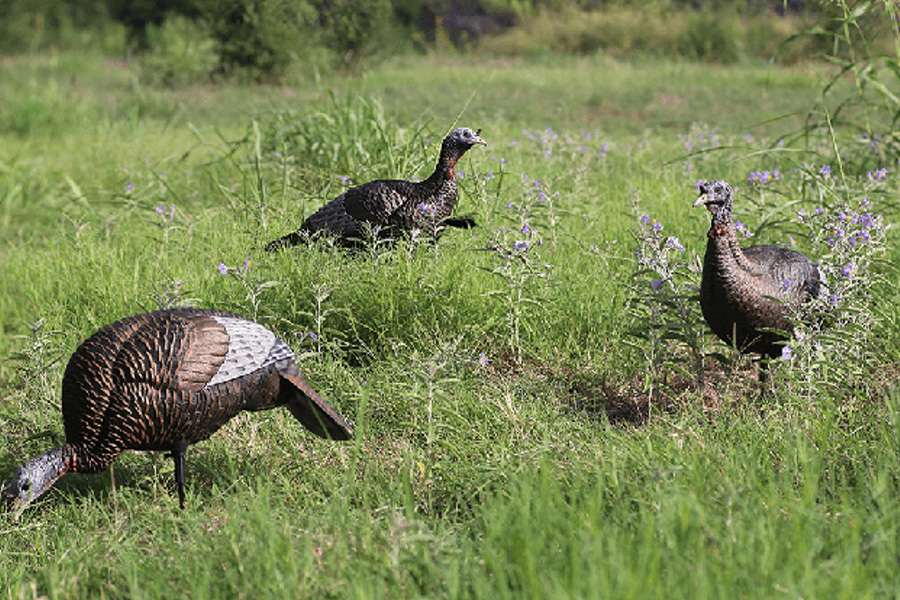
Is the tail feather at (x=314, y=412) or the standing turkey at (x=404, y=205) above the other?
the standing turkey at (x=404, y=205)

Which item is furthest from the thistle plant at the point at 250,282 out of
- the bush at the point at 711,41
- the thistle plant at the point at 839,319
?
the bush at the point at 711,41

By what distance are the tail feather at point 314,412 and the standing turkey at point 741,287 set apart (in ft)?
4.70

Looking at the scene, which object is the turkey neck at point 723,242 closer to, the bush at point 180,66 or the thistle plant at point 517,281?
the thistle plant at point 517,281

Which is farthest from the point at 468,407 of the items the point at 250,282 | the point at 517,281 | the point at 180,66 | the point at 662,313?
the point at 180,66

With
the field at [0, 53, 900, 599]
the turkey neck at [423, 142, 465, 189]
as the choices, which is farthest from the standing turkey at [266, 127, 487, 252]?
the field at [0, 53, 900, 599]

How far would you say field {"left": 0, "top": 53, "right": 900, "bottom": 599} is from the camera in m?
2.12

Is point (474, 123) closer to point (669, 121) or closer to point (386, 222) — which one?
point (669, 121)

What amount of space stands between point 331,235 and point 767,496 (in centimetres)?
267

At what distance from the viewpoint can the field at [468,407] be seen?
6.95ft

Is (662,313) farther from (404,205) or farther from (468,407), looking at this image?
(404,205)

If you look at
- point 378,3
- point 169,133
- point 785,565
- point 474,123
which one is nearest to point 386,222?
point 785,565

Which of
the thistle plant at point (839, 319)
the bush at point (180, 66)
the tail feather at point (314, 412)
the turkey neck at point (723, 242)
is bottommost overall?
the bush at point (180, 66)

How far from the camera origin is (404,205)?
427cm

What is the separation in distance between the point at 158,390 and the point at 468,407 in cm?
116
